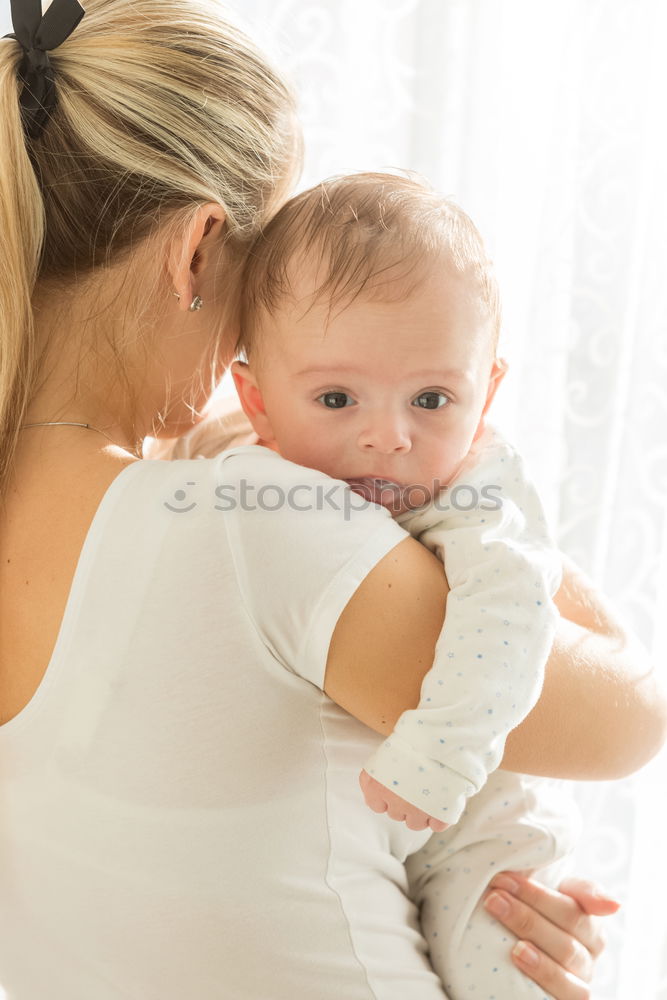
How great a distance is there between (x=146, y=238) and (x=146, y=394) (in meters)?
0.17

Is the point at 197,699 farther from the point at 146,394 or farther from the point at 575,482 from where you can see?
the point at 575,482

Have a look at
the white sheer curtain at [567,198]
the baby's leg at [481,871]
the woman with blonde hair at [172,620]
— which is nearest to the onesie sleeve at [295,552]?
the woman with blonde hair at [172,620]

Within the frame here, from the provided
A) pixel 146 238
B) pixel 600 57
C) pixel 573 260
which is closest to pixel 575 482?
pixel 573 260

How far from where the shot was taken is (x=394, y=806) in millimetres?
844

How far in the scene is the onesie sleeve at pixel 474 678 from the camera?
2.69ft

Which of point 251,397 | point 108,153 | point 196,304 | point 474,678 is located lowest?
point 474,678

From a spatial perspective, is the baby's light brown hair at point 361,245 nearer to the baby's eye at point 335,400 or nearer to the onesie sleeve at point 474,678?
the baby's eye at point 335,400

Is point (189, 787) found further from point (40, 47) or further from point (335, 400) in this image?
point (40, 47)

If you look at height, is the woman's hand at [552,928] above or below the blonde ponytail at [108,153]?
below

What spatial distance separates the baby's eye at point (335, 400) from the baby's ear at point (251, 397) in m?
0.11

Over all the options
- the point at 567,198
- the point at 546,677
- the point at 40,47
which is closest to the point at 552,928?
the point at 546,677

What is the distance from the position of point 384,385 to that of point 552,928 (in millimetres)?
638

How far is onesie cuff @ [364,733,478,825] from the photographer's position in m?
0.82

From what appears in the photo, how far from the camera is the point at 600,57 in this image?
5.61ft
